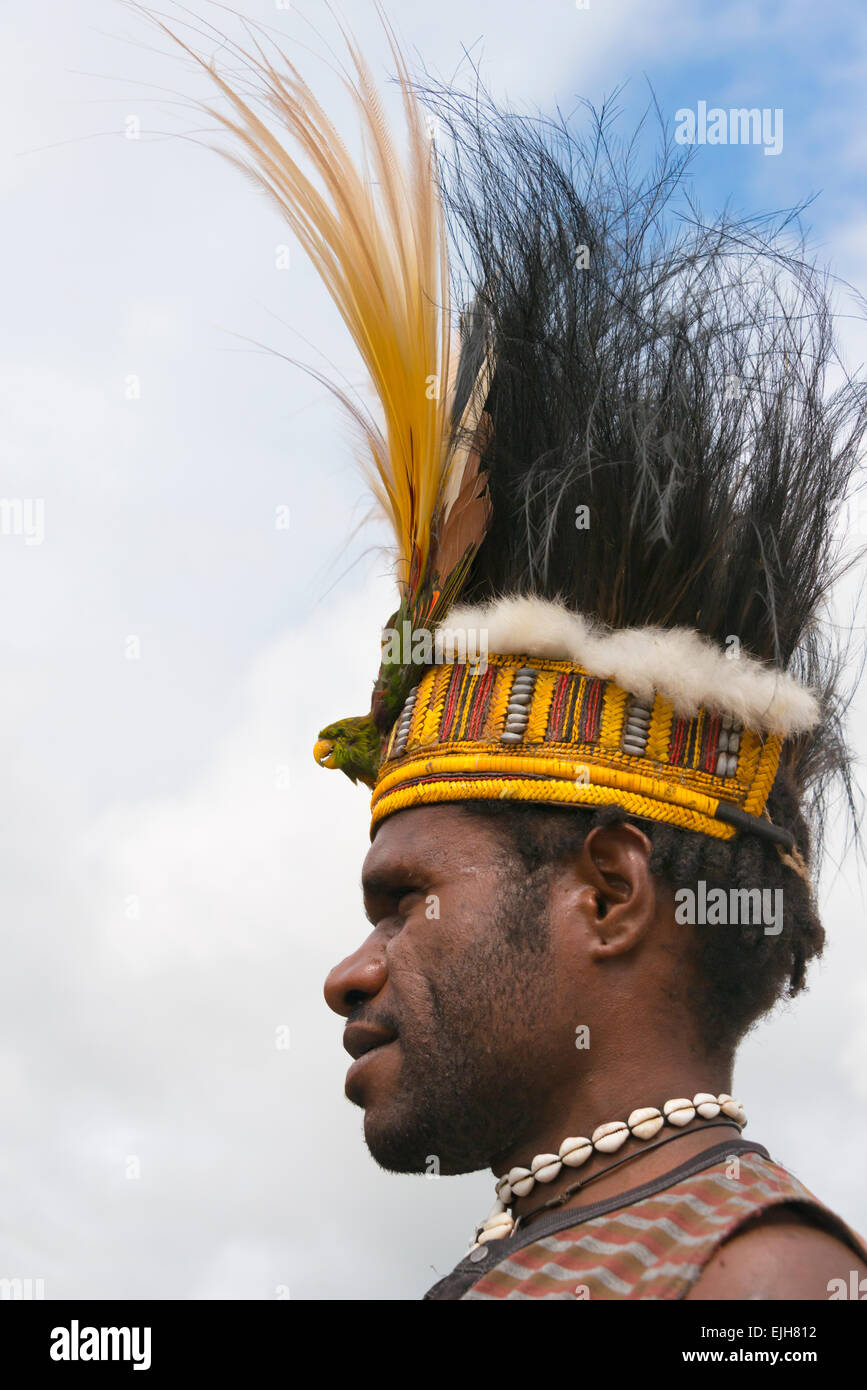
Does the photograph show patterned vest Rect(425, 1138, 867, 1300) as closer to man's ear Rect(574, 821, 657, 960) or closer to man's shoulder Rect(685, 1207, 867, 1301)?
man's shoulder Rect(685, 1207, 867, 1301)

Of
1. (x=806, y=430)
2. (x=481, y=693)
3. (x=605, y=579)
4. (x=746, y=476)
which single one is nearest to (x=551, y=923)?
(x=481, y=693)

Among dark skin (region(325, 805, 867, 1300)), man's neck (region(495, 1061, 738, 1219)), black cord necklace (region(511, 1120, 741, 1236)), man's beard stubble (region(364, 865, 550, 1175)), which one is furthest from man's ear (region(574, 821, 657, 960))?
black cord necklace (region(511, 1120, 741, 1236))

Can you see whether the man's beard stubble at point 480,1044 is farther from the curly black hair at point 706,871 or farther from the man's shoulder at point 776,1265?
the man's shoulder at point 776,1265

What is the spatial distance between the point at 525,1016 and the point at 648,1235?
0.70 meters

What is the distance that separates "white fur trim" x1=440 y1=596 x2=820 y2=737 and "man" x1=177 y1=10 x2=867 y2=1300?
0.4 inches

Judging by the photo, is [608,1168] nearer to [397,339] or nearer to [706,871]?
[706,871]

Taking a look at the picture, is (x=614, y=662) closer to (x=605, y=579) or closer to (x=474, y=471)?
(x=605, y=579)

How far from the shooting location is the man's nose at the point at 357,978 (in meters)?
4.55

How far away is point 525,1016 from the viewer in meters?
4.31

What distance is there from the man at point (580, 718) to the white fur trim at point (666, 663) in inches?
0.4

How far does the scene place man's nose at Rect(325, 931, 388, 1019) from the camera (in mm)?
4555

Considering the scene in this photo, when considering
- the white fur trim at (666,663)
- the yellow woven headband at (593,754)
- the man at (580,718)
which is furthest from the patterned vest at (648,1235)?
the white fur trim at (666,663)

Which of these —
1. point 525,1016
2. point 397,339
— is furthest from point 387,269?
point 525,1016

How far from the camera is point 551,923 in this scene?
4395mm
